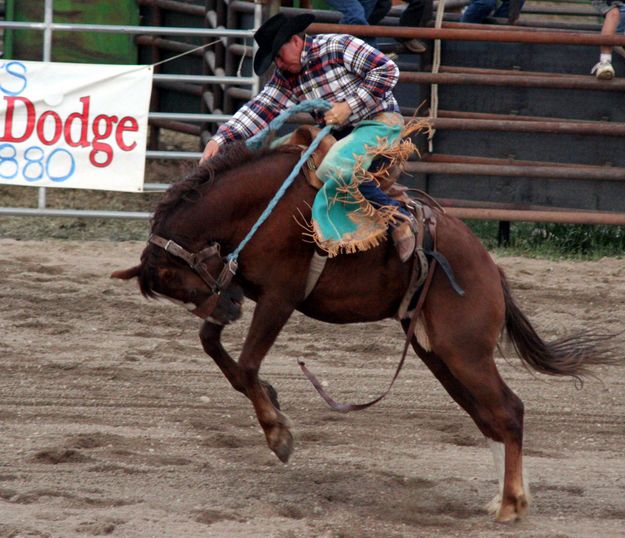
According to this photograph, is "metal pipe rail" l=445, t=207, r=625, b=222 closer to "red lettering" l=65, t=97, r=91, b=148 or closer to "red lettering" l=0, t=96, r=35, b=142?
"red lettering" l=65, t=97, r=91, b=148

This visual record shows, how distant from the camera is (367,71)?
15.4 feet

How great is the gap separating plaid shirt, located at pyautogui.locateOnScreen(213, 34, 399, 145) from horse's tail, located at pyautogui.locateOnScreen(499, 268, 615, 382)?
912 mm

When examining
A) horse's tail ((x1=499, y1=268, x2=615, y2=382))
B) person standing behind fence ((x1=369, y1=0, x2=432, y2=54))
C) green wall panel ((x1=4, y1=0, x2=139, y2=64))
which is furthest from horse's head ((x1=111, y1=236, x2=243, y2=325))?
green wall panel ((x1=4, y1=0, x2=139, y2=64))

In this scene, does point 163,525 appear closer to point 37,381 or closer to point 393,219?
point 393,219

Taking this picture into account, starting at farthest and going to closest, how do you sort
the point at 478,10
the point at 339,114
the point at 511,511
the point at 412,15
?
A: the point at 478,10 → the point at 412,15 → the point at 339,114 → the point at 511,511

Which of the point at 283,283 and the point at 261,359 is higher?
the point at 283,283

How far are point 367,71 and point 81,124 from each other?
15.4 ft

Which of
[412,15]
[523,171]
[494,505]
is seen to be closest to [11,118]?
[412,15]

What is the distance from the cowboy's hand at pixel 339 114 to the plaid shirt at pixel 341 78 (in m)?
0.03

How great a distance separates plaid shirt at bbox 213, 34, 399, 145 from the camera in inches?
184

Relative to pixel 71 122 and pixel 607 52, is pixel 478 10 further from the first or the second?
pixel 71 122

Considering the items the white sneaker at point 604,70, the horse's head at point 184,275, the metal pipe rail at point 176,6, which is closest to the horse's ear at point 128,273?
the horse's head at point 184,275

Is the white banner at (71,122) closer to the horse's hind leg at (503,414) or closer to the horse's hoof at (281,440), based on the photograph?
the horse's hoof at (281,440)

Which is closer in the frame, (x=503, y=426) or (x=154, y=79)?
(x=503, y=426)
